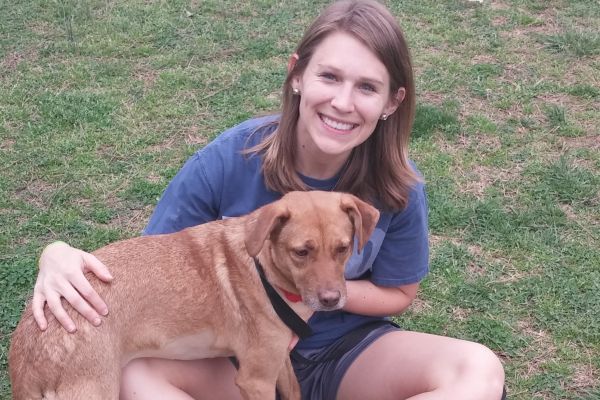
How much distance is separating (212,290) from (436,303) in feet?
6.84

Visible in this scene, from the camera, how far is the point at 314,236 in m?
3.08

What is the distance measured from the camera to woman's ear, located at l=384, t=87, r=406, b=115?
3545mm

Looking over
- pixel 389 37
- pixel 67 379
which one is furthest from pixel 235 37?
pixel 67 379

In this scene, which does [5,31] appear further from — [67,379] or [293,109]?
[67,379]

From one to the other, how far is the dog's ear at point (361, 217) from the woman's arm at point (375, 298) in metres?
0.48

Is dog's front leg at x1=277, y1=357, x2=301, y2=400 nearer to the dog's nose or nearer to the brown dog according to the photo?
the brown dog

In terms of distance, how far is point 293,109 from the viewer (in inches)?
142

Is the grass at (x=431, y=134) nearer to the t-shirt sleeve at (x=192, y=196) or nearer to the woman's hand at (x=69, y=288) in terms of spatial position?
the woman's hand at (x=69, y=288)

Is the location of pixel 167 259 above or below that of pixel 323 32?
below

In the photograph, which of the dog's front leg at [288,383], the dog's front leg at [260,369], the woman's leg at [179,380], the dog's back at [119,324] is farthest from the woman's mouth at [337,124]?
the woman's leg at [179,380]

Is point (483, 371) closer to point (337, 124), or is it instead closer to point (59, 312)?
point (337, 124)

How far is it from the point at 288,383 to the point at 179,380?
0.55 meters

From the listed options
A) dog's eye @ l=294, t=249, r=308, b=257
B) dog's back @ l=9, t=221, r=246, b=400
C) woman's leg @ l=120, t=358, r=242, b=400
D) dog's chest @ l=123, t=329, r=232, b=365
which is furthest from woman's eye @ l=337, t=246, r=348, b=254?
A: woman's leg @ l=120, t=358, r=242, b=400

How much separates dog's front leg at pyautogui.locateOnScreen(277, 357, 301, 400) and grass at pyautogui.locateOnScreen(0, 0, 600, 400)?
4.59ft
